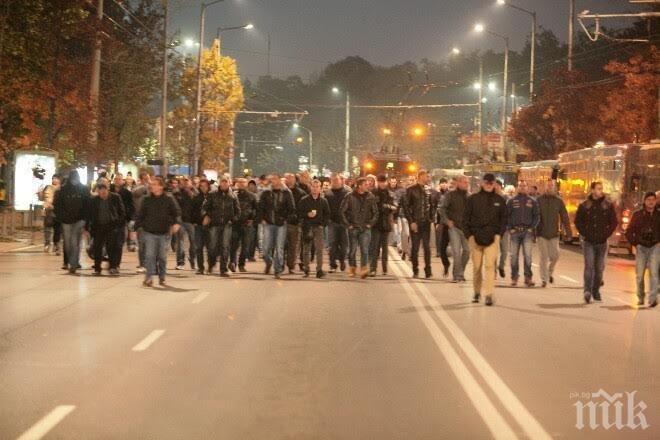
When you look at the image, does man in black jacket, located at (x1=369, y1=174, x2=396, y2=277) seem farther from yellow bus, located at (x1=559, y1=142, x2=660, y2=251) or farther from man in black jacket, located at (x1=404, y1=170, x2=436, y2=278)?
yellow bus, located at (x1=559, y1=142, x2=660, y2=251)

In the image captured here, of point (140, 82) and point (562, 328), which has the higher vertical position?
point (140, 82)

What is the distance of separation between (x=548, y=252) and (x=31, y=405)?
13081mm

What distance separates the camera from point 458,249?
20.4 m

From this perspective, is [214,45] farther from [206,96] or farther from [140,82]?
[140,82]

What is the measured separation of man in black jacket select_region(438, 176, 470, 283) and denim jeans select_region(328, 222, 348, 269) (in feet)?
8.66

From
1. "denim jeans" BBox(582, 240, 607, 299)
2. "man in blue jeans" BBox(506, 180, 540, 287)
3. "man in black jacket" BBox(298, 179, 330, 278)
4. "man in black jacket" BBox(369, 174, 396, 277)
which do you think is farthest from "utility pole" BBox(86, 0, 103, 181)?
"denim jeans" BBox(582, 240, 607, 299)

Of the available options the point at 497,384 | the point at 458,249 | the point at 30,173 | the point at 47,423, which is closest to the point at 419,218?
the point at 458,249

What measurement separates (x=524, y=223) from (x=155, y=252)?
6.25m

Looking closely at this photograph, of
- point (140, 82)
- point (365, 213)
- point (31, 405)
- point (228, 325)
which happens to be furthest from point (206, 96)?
point (31, 405)

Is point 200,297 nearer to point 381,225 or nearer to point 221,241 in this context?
point 221,241

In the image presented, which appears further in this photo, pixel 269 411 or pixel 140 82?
pixel 140 82

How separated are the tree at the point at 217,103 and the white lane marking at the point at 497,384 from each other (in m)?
50.9

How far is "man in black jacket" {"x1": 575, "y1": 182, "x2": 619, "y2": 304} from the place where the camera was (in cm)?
1717

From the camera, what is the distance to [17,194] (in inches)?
1403
